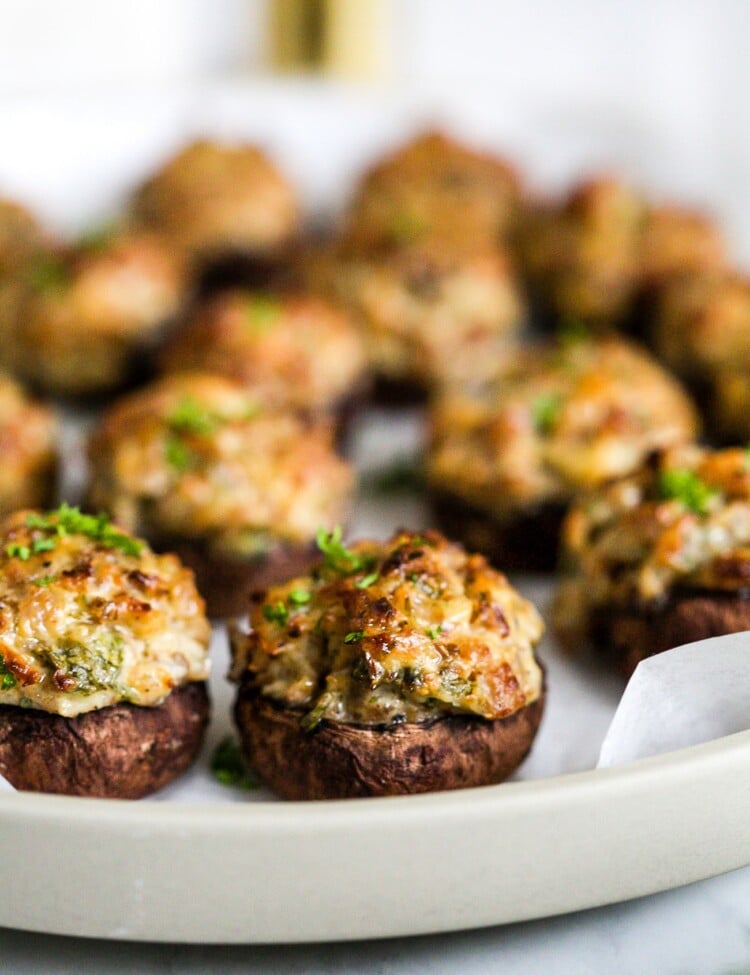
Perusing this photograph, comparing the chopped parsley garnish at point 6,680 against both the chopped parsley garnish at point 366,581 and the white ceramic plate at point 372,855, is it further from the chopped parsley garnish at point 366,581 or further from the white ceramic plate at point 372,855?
the chopped parsley garnish at point 366,581

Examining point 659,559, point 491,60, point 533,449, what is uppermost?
point 659,559

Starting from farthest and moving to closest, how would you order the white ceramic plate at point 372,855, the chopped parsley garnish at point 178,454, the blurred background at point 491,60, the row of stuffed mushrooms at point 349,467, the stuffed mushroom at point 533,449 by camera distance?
the blurred background at point 491,60 < the stuffed mushroom at point 533,449 < the chopped parsley garnish at point 178,454 < the row of stuffed mushrooms at point 349,467 < the white ceramic plate at point 372,855

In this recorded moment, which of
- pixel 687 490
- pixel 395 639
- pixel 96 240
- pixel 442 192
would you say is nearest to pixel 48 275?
pixel 96 240

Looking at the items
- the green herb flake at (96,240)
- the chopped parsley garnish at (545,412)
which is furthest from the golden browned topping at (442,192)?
the chopped parsley garnish at (545,412)

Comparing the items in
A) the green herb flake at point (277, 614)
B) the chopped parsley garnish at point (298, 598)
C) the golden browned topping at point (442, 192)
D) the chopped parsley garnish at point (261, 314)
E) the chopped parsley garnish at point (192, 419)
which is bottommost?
the golden browned topping at point (442, 192)

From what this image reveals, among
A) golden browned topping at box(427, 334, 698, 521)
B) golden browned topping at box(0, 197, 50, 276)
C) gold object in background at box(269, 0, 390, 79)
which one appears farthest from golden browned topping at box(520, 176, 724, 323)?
gold object in background at box(269, 0, 390, 79)

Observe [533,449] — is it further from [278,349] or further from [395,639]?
[395,639]
